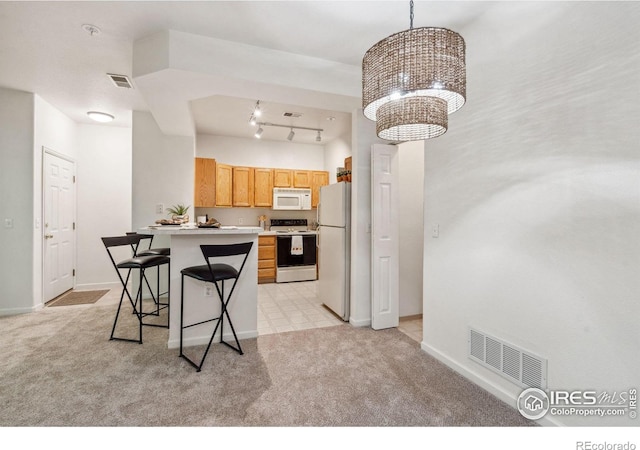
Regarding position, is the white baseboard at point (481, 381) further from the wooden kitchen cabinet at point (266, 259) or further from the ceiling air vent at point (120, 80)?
the ceiling air vent at point (120, 80)

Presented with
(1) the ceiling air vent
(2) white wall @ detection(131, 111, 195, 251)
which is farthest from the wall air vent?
(1) the ceiling air vent

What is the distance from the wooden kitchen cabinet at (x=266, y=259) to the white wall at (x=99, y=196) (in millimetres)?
2324

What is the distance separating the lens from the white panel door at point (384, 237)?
10.4ft

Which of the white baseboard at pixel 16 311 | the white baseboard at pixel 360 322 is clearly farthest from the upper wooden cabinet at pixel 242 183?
the white baseboard at pixel 360 322

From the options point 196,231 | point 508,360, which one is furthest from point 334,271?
point 508,360

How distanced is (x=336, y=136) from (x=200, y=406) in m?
5.01

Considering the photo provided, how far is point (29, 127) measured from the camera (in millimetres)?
3611

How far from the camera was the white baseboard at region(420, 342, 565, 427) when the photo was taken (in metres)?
1.69

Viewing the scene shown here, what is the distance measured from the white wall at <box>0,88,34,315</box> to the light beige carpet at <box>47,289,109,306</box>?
1.41ft

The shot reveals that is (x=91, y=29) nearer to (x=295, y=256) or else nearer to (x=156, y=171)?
(x=156, y=171)

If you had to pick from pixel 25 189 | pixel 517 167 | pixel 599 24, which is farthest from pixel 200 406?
pixel 25 189

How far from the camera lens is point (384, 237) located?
3.23 metres

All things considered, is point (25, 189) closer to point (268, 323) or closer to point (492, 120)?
point (268, 323)

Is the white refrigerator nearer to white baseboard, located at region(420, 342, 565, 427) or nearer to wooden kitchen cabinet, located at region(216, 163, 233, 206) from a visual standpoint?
white baseboard, located at region(420, 342, 565, 427)
